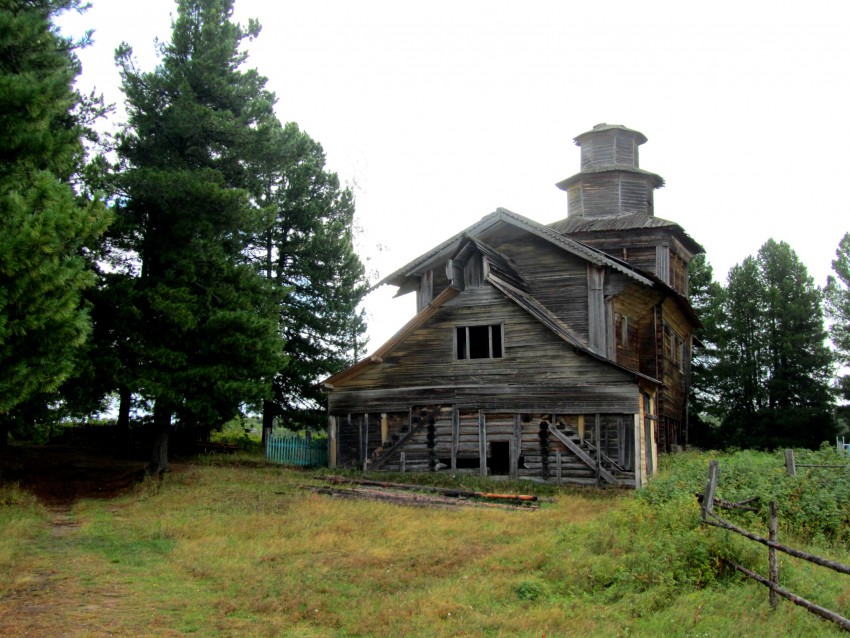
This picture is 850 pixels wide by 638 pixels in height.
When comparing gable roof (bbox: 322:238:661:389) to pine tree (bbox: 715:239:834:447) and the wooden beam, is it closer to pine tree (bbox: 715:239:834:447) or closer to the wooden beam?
the wooden beam

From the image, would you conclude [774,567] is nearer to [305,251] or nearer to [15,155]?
[15,155]

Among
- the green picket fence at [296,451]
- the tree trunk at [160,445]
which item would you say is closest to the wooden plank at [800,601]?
the tree trunk at [160,445]

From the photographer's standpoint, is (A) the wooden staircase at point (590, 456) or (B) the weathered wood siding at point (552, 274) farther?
(B) the weathered wood siding at point (552, 274)

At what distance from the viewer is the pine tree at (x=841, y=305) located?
1925 inches

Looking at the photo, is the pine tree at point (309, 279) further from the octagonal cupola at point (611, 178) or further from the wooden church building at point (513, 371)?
the octagonal cupola at point (611, 178)

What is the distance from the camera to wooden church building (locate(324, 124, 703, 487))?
2509cm

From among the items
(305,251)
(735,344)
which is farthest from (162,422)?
(735,344)

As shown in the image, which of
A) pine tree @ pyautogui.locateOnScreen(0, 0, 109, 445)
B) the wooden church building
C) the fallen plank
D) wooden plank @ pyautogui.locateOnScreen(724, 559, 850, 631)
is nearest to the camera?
wooden plank @ pyautogui.locateOnScreen(724, 559, 850, 631)

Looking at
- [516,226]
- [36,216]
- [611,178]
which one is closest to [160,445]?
[36,216]

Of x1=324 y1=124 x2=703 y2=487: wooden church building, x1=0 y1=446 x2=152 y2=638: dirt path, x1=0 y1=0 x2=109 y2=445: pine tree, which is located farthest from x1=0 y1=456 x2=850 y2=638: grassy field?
x1=324 y1=124 x2=703 y2=487: wooden church building

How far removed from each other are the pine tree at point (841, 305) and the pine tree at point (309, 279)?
30.6 meters

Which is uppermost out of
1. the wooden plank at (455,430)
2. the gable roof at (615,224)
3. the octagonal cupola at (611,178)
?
Answer: the octagonal cupola at (611,178)

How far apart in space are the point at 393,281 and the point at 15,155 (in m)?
16.7

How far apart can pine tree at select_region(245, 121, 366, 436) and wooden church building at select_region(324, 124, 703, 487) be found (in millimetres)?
4396
